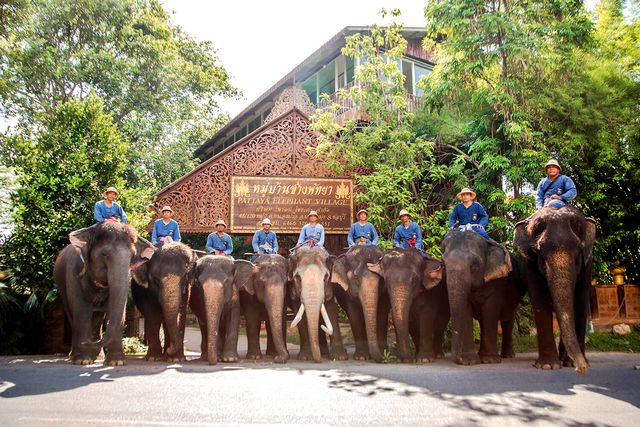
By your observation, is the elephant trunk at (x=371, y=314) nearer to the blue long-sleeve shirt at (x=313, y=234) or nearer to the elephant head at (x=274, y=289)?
the elephant head at (x=274, y=289)

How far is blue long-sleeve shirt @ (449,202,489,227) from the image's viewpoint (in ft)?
30.3

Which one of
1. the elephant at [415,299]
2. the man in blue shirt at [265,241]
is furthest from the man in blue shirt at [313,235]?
the elephant at [415,299]

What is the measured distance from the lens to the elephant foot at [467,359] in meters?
7.77

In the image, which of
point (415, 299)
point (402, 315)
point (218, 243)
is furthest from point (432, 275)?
point (218, 243)

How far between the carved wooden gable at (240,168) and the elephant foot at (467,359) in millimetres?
6213

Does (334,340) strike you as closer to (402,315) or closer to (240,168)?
(402,315)

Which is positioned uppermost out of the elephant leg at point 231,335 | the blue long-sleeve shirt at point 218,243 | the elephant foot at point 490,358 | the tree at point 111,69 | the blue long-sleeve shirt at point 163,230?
the tree at point 111,69

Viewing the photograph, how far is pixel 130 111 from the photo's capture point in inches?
806

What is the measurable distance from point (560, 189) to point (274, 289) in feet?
15.2

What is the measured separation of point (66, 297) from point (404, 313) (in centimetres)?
556

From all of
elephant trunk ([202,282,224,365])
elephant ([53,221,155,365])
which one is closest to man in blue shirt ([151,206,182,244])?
elephant ([53,221,155,365])

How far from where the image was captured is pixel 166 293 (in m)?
8.28

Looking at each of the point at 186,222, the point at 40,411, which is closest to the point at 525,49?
the point at 186,222

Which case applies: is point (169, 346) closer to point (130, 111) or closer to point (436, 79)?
point (436, 79)
